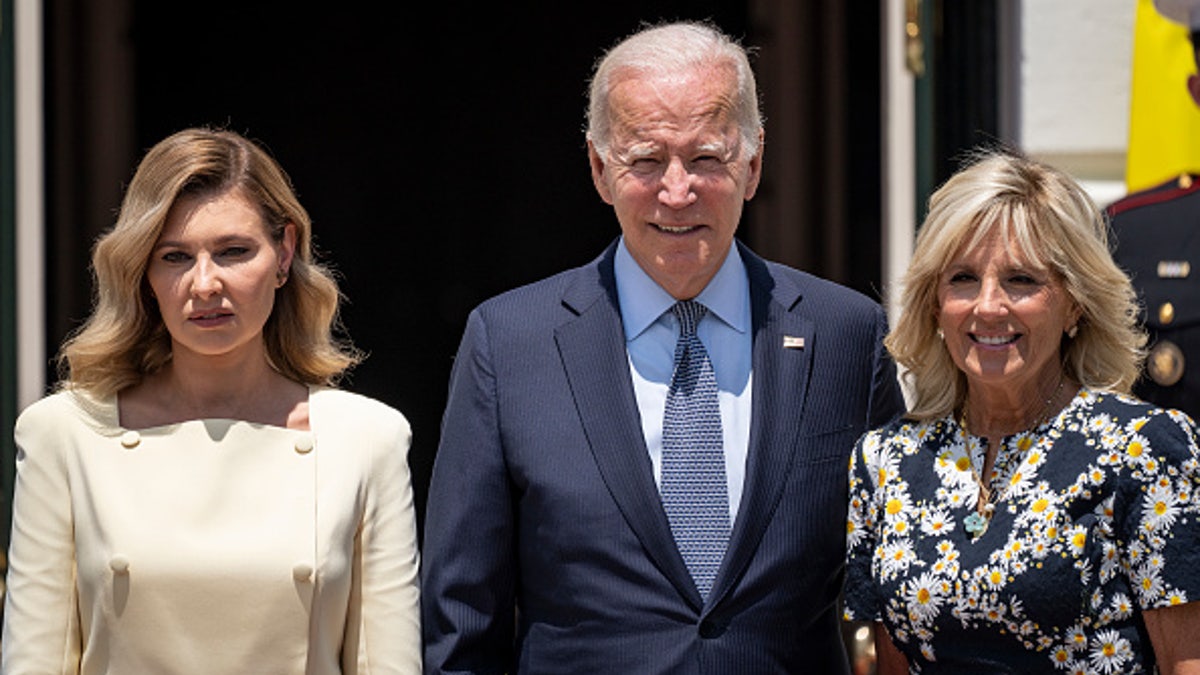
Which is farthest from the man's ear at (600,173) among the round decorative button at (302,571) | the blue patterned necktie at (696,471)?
the round decorative button at (302,571)

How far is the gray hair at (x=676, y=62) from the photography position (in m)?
2.66

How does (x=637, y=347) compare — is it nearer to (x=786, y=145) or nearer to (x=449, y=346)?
(x=786, y=145)

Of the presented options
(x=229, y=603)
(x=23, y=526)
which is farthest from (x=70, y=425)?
(x=229, y=603)

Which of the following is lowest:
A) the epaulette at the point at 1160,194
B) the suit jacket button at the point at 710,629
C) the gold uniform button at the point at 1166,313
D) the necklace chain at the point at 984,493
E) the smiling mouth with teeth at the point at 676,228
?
the suit jacket button at the point at 710,629

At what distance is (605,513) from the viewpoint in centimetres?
261

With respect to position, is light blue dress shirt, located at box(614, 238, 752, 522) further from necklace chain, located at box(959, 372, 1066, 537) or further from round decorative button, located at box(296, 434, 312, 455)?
round decorative button, located at box(296, 434, 312, 455)

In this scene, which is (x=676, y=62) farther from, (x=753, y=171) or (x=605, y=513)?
(x=605, y=513)

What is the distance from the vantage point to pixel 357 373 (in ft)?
17.7

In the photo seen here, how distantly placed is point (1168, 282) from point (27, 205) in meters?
2.52

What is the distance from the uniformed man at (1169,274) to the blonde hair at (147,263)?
144cm

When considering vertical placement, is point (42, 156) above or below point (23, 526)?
above

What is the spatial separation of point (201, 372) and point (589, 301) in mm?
570

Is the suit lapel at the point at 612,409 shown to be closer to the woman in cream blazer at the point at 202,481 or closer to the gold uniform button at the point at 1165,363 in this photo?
the woman in cream blazer at the point at 202,481

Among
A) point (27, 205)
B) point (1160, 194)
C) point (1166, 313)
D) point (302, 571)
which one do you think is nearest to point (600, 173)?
point (302, 571)
